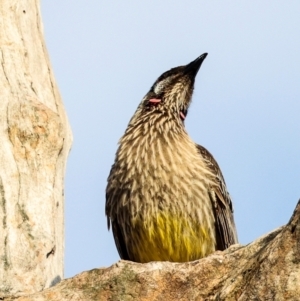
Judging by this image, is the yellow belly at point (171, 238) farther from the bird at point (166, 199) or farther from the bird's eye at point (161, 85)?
the bird's eye at point (161, 85)

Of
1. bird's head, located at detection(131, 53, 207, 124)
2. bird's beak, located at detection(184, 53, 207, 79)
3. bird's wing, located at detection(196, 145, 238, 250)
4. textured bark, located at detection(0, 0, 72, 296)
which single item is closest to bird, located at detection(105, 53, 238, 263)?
bird's wing, located at detection(196, 145, 238, 250)

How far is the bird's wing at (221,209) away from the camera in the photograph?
7598 millimetres

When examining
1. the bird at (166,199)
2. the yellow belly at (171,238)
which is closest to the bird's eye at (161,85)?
the bird at (166,199)

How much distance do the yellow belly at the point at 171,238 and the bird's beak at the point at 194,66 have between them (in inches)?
85.1

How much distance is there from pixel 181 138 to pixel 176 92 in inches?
33.2

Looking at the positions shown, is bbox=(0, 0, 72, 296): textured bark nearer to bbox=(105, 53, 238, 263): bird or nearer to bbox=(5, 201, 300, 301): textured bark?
bbox=(5, 201, 300, 301): textured bark

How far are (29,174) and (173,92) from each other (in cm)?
288

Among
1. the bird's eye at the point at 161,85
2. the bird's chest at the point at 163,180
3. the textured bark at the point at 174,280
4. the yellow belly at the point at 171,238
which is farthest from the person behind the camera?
the bird's eye at the point at 161,85

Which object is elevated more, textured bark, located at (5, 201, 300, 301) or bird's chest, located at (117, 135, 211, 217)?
bird's chest, located at (117, 135, 211, 217)

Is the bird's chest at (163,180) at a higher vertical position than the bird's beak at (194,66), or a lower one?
lower

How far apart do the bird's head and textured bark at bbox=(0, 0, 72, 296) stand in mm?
1957

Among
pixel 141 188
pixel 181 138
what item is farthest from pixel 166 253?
pixel 181 138

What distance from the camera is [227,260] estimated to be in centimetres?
507

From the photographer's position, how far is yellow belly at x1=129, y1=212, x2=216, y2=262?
7211 mm
